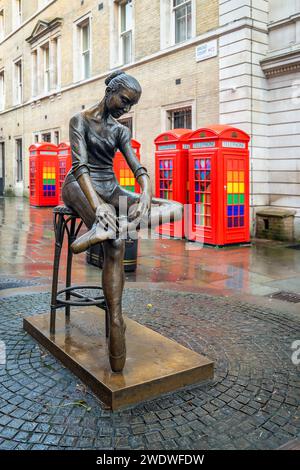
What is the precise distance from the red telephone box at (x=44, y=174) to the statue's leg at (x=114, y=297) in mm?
17957

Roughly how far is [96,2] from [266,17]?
29.9 feet

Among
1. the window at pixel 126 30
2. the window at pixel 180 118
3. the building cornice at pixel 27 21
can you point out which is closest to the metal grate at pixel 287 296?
the window at pixel 180 118

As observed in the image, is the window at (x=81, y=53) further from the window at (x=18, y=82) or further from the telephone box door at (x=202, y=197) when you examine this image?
the telephone box door at (x=202, y=197)

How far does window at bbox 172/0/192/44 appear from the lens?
1406 cm

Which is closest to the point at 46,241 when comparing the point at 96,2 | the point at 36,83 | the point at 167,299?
the point at 167,299

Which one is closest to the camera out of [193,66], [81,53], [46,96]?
[193,66]

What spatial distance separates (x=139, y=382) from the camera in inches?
122

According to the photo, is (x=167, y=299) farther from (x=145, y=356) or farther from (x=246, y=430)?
(x=246, y=430)

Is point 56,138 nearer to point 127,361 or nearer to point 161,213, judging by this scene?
point 161,213

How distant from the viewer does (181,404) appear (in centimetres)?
308

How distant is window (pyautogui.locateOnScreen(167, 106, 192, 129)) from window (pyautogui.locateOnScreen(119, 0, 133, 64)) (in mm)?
3487

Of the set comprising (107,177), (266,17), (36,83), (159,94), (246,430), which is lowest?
(246,430)

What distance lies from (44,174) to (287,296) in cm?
1632

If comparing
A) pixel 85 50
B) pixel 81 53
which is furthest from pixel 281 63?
pixel 81 53
